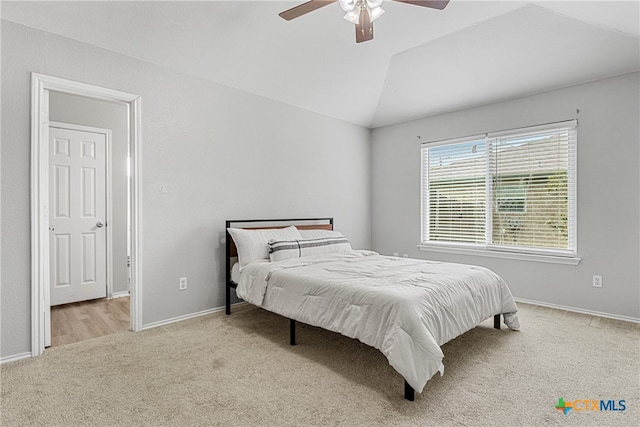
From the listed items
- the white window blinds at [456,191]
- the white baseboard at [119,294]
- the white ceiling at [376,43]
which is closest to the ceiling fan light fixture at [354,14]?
A: the white ceiling at [376,43]

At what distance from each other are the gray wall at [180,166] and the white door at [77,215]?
160 centimetres

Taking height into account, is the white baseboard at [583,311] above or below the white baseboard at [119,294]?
above

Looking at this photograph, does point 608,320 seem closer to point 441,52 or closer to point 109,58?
point 441,52

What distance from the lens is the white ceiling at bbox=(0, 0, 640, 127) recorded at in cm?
272

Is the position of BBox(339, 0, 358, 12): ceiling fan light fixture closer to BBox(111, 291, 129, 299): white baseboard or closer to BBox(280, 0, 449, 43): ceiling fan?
BBox(280, 0, 449, 43): ceiling fan

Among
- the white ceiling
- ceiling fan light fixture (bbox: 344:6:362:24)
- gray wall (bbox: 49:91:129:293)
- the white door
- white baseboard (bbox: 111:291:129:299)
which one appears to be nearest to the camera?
ceiling fan light fixture (bbox: 344:6:362:24)

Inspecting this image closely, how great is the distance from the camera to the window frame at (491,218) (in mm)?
3658

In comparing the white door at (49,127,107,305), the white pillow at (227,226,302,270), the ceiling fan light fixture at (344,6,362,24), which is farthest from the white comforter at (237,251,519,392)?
the white door at (49,127,107,305)

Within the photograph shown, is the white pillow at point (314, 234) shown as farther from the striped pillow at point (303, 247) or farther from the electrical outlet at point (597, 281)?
the electrical outlet at point (597, 281)

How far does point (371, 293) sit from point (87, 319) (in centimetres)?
306

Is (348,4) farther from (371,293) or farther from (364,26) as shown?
(371,293)

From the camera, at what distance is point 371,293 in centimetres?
223

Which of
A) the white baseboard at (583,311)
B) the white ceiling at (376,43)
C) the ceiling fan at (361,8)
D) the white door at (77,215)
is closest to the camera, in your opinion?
the ceiling fan at (361,8)

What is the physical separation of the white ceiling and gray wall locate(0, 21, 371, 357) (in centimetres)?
18
